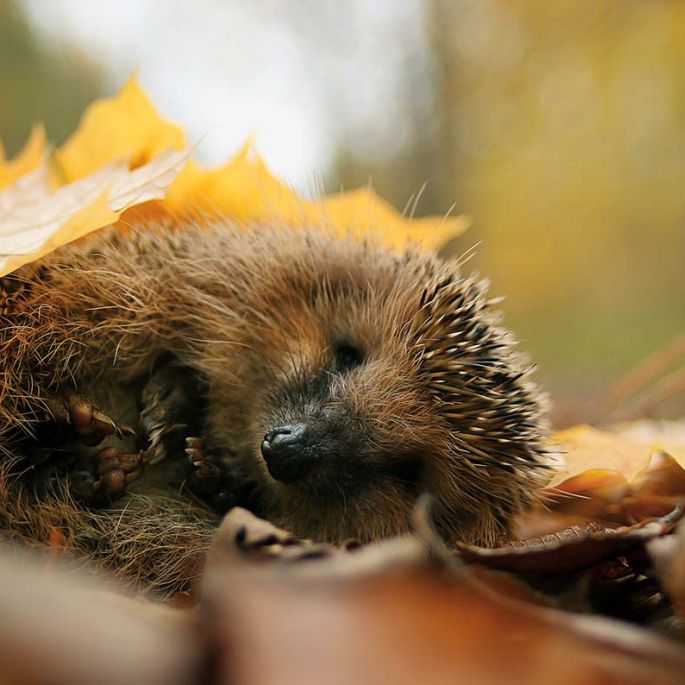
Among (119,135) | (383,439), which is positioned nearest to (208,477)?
(383,439)

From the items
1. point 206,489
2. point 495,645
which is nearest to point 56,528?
point 206,489

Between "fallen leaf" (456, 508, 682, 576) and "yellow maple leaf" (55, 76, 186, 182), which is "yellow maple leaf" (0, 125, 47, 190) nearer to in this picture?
"yellow maple leaf" (55, 76, 186, 182)

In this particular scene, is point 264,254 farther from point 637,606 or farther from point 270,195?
point 637,606

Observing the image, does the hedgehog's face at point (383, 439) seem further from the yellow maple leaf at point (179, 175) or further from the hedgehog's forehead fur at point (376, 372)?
the yellow maple leaf at point (179, 175)

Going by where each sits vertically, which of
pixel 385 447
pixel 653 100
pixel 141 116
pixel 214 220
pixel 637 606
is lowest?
pixel 637 606

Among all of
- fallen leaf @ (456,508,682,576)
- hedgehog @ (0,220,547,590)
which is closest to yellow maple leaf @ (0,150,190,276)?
hedgehog @ (0,220,547,590)

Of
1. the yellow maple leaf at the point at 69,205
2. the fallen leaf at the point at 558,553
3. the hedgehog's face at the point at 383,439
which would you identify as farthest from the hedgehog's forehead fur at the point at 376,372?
the fallen leaf at the point at 558,553
